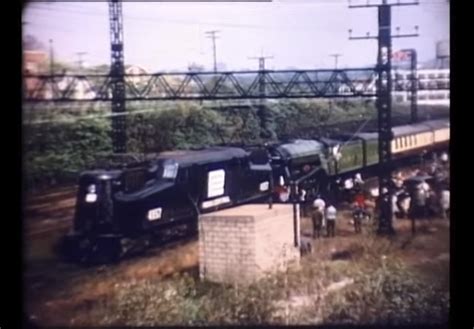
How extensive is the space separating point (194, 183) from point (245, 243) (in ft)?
1.14

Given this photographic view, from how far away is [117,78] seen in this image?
126 inches

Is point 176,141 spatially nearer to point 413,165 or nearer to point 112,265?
point 112,265

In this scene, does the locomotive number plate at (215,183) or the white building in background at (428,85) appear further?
the locomotive number plate at (215,183)

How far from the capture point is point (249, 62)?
3188 millimetres

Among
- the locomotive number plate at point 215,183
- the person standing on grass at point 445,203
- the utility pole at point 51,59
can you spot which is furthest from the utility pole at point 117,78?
the person standing on grass at point 445,203

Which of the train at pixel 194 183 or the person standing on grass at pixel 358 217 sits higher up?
the train at pixel 194 183

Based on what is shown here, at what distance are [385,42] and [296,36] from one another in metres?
0.38

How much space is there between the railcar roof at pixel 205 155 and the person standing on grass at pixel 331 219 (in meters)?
0.44

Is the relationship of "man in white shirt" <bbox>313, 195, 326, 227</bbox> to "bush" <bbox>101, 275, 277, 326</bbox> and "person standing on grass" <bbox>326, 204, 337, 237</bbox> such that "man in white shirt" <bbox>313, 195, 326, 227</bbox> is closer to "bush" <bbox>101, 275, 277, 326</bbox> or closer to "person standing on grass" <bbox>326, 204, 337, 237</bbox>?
"person standing on grass" <bbox>326, 204, 337, 237</bbox>

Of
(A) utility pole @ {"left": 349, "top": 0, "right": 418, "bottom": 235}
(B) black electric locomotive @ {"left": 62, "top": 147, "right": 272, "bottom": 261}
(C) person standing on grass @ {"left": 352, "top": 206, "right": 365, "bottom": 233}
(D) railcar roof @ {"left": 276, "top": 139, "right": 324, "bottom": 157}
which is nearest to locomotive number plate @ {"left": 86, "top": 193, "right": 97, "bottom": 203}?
(B) black electric locomotive @ {"left": 62, "top": 147, "right": 272, "bottom": 261}

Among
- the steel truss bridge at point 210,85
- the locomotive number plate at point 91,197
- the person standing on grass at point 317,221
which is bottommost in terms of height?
the person standing on grass at point 317,221

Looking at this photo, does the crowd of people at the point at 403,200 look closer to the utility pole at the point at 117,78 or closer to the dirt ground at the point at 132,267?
the dirt ground at the point at 132,267

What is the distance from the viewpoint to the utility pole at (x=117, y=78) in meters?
3.16

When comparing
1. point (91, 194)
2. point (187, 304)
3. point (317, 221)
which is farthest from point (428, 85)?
point (91, 194)
